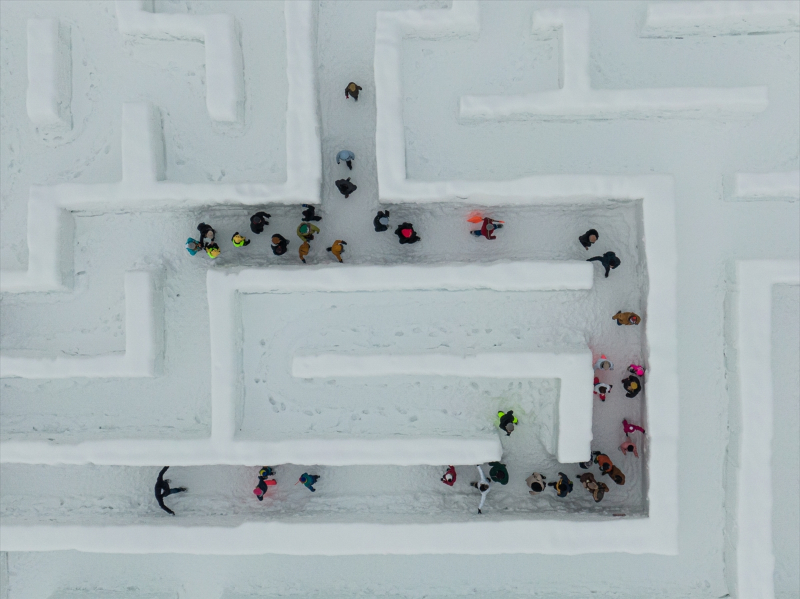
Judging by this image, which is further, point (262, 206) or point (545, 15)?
point (262, 206)

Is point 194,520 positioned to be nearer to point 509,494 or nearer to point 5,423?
point 5,423

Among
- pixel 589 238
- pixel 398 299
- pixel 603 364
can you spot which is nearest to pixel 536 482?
pixel 603 364

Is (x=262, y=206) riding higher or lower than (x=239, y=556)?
higher

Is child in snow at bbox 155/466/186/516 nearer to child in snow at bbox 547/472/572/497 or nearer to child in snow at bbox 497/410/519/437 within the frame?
child in snow at bbox 497/410/519/437

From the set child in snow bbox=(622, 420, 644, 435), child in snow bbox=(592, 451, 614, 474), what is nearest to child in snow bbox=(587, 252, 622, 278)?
child in snow bbox=(622, 420, 644, 435)

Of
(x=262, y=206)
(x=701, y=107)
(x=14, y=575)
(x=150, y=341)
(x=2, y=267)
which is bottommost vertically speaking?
(x=14, y=575)

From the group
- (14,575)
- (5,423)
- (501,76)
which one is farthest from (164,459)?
(501,76)
